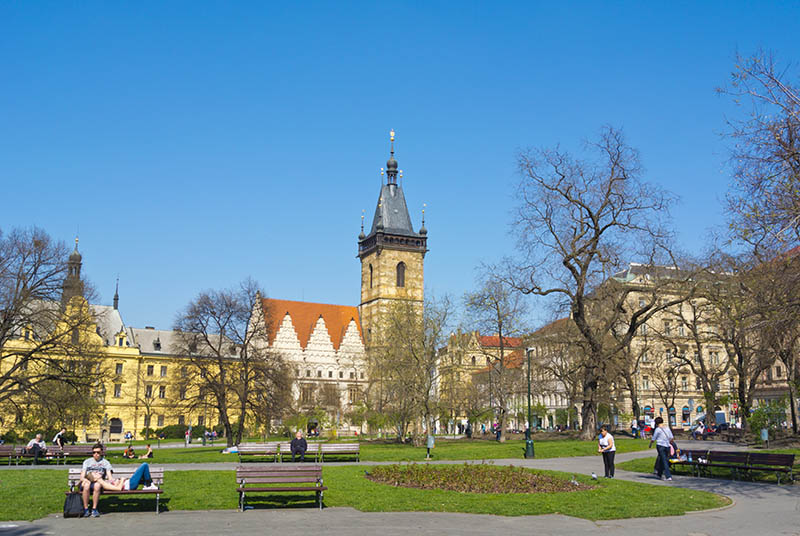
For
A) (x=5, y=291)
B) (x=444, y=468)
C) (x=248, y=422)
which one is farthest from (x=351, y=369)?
(x=444, y=468)

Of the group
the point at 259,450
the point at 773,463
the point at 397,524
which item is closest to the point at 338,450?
the point at 259,450

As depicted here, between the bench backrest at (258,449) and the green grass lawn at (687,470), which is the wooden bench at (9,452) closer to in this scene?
the bench backrest at (258,449)

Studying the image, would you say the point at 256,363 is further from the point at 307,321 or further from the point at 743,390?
the point at 307,321

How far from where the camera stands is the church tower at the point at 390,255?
342 feet

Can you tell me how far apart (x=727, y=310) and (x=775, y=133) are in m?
14.8

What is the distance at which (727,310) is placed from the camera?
97.7 ft

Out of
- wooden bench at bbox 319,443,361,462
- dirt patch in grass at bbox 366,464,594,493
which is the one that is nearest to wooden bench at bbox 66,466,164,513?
dirt patch in grass at bbox 366,464,594,493

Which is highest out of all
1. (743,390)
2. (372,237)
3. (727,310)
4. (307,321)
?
(372,237)

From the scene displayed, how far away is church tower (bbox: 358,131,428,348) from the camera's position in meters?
104

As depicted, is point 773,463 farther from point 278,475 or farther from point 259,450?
point 259,450

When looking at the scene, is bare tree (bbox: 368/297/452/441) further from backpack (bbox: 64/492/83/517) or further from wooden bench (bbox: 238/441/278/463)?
backpack (bbox: 64/492/83/517)

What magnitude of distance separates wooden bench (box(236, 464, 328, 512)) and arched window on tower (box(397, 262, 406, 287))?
3558 inches

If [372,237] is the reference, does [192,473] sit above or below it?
below

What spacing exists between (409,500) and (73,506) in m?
6.57
